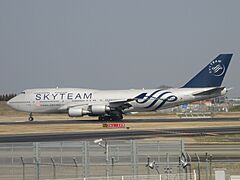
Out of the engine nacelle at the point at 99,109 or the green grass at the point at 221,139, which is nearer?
the green grass at the point at 221,139

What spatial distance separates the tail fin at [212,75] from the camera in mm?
74250

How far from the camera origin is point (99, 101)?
73.4 meters

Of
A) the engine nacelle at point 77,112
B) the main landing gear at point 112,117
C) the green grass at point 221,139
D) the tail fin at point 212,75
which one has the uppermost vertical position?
the tail fin at point 212,75

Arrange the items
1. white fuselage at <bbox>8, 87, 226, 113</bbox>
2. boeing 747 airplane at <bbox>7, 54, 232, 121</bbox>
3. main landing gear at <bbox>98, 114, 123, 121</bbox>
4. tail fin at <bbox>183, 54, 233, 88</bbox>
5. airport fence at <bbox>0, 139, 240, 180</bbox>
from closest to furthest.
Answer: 1. airport fence at <bbox>0, 139, 240, 180</bbox>
2. boeing 747 airplane at <bbox>7, 54, 232, 121</bbox>
3. main landing gear at <bbox>98, 114, 123, 121</bbox>
4. white fuselage at <bbox>8, 87, 226, 113</bbox>
5. tail fin at <bbox>183, 54, 233, 88</bbox>

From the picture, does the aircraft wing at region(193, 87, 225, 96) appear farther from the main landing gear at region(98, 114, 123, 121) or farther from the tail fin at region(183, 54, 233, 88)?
the main landing gear at region(98, 114, 123, 121)

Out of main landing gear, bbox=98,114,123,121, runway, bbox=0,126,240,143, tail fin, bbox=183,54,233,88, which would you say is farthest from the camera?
tail fin, bbox=183,54,233,88

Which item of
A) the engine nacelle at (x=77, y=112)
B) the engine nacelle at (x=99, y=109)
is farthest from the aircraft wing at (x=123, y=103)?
the engine nacelle at (x=77, y=112)

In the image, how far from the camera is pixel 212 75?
244ft

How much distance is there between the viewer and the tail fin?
74250mm

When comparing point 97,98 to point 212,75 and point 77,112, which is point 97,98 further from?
point 212,75

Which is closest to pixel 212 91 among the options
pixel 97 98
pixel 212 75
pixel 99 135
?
A: pixel 212 75

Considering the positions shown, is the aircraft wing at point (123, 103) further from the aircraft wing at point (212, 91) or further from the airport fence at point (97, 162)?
the airport fence at point (97, 162)

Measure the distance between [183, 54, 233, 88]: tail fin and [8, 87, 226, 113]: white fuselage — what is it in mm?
1963

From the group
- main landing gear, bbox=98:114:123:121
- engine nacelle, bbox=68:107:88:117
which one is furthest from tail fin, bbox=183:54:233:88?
engine nacelle, bbox=68:107:88:117
